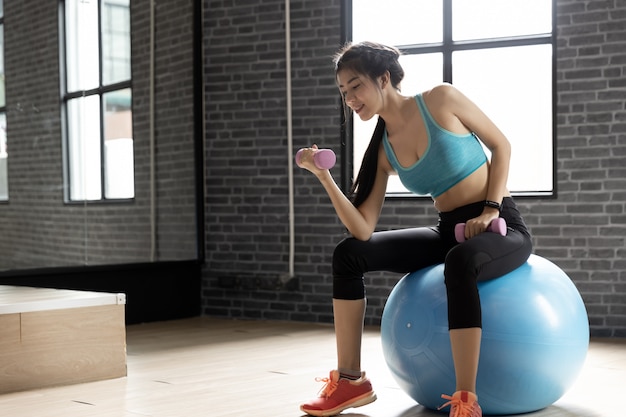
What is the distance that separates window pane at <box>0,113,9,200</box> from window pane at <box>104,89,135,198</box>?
65 centimetres

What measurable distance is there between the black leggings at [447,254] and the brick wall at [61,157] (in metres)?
2.55

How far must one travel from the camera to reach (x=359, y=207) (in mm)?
3166

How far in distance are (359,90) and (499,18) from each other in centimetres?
245

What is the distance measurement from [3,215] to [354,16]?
236 cm

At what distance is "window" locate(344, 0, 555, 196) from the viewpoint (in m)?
5.07

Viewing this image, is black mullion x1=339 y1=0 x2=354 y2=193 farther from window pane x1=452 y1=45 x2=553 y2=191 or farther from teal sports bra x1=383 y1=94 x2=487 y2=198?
teal sports bra x1=383 y1=94 x2=487 y2=198

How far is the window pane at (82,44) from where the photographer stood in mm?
5254

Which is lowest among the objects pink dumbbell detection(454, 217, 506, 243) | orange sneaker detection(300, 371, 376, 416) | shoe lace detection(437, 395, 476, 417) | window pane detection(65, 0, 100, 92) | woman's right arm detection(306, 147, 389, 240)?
orange sneaker detection(300, 371, 376, 416)

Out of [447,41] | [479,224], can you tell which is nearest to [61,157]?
[447,41]

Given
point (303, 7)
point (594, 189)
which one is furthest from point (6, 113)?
point (594, 189)

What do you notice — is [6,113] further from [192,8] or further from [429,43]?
[429,43]

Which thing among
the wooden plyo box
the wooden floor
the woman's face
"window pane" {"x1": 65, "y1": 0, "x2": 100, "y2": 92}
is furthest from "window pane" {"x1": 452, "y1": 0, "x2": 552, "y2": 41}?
the wooden plyo box

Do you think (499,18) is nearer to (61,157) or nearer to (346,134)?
(346,134)

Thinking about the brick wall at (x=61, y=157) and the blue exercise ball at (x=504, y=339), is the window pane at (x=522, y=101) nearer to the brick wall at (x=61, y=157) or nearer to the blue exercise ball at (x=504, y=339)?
the brick wall at (x=61, y=157)
